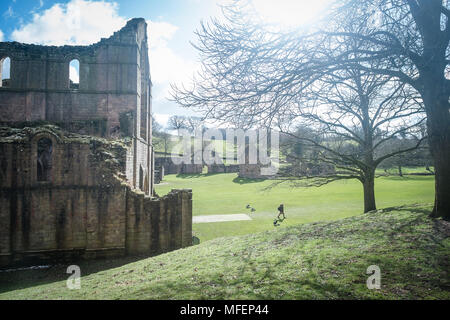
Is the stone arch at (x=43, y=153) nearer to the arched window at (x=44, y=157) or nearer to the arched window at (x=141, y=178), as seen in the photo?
the arched window at (x=44, y=157)

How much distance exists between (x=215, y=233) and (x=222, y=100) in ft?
29.4

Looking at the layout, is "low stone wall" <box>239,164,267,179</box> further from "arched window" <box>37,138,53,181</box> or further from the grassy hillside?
the grassy hillside

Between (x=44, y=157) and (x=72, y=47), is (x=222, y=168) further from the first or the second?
(x=44, y=157)

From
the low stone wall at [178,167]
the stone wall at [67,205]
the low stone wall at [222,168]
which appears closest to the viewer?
the stone wall at [67,205]

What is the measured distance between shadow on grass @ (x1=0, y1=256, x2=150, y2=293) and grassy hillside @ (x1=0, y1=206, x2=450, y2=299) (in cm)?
4

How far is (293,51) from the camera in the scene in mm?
6039

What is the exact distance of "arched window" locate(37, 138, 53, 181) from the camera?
471 inches

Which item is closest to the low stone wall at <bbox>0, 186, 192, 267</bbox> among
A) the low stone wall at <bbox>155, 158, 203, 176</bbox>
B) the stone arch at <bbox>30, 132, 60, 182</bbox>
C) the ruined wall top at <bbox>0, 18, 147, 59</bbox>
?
the stone arch at <bbox>30, 132, 60, 182</bbox>

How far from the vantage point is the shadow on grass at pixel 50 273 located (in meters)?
8.28

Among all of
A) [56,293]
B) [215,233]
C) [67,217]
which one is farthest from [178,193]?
[56,293]

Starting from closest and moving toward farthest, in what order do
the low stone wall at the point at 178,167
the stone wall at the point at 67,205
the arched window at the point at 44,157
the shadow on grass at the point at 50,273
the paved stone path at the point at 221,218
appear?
the shadow on grass at the point at 50,273 < the stone wall at the point at 67,205 < the arched window at the point at 44,157 < the paved stone path at the point at 221,218 < the low stone wall at the point at 178,167

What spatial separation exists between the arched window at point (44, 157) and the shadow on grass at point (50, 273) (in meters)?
4.63

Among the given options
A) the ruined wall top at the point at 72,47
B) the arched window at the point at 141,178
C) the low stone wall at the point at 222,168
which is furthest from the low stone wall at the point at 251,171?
the ruined wall top at the point at 72,47
